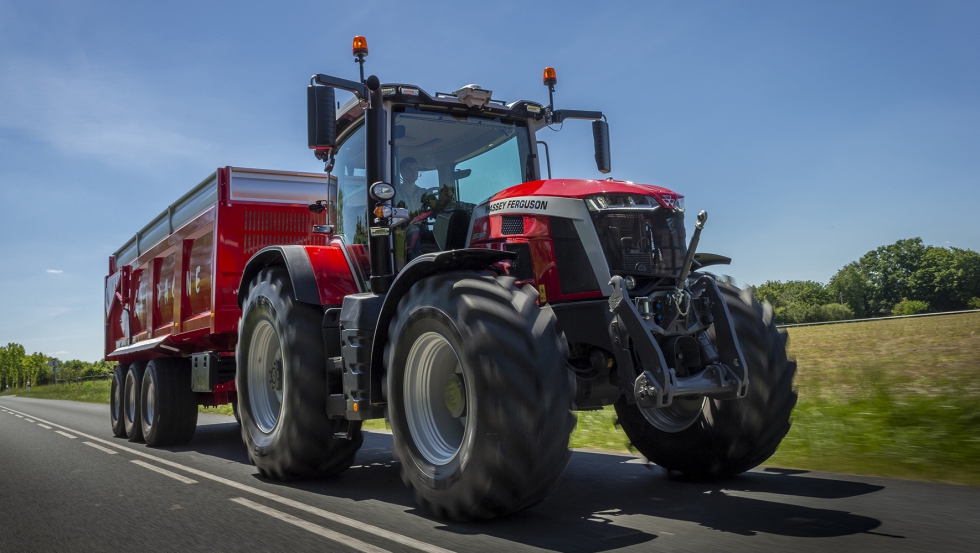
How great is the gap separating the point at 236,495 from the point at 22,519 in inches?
53.3

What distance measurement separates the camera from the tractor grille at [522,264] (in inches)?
195

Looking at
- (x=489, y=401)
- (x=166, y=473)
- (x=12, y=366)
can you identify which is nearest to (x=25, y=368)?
(x=12, y=366)

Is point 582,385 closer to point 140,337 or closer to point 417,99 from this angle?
point 417,99

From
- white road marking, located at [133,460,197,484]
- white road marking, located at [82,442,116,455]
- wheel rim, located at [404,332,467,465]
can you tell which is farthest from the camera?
white road marking, located at [82,442,116,455]

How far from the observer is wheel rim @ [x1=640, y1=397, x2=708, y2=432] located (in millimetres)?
5238

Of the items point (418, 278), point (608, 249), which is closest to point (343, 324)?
point (418, 278)

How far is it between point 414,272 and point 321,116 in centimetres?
129

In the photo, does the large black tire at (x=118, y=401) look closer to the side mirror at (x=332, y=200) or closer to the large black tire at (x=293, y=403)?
the large black tire at (x=293, y=403)

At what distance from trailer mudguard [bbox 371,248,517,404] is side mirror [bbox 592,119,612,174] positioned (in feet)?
5.80

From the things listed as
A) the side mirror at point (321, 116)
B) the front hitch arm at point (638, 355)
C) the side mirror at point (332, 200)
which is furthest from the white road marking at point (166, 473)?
the front hitch arm at point (638, 355)

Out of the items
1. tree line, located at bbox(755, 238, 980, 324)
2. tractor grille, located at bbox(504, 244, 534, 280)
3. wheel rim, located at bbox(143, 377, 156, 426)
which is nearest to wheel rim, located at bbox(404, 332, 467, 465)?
tractor grille, located at bbox(504, 244, 534, 280)

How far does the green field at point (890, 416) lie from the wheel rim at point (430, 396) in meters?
2.86

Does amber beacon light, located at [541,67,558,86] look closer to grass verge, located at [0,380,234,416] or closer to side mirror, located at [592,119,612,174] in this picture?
side mirror, located at [592,119,612,174]

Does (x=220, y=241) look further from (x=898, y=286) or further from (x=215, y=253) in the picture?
(x=898, y=286)
